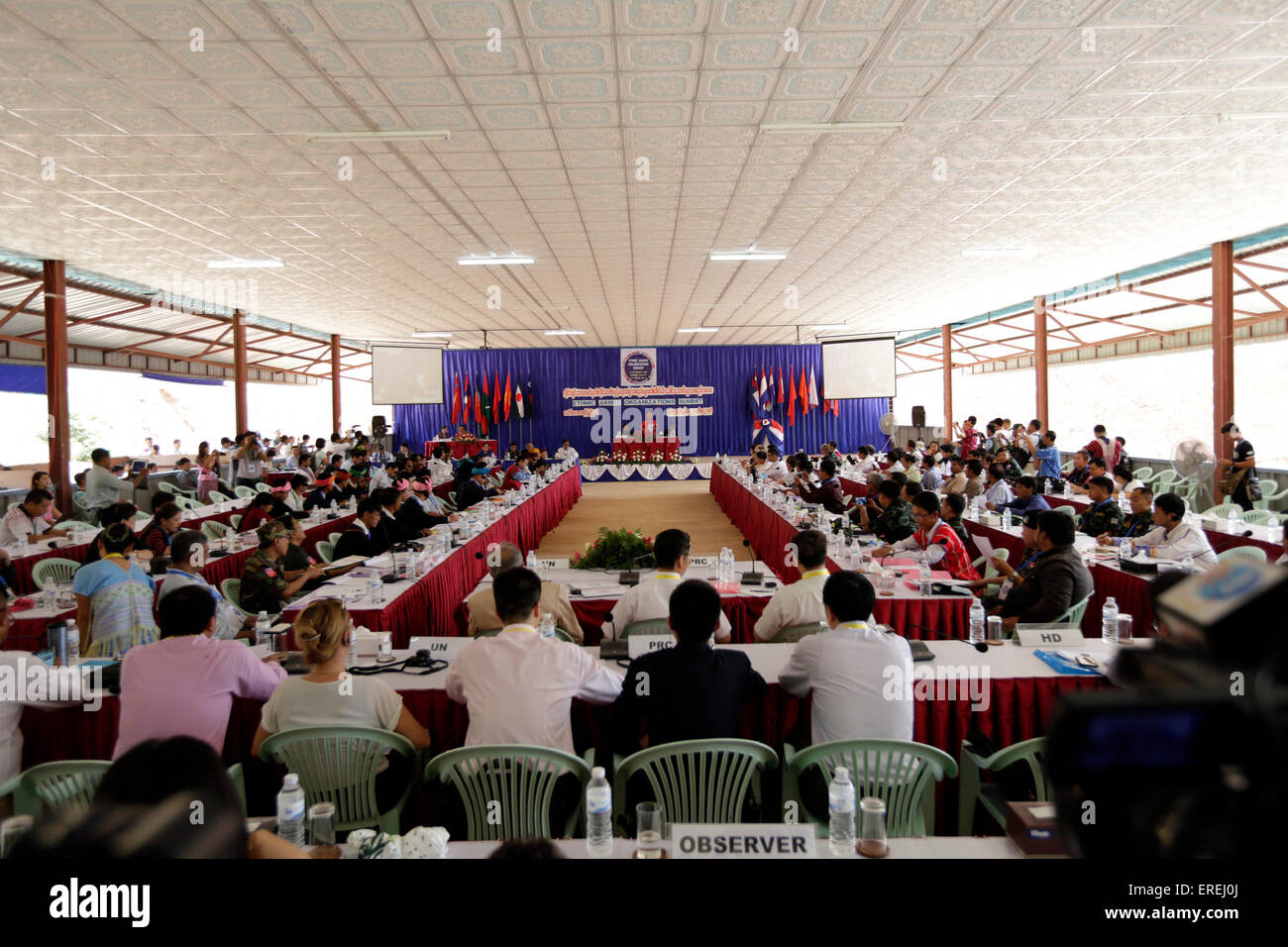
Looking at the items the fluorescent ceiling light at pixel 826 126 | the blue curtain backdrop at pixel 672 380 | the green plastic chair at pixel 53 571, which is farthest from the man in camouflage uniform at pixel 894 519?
the blue curtain backdrop at pixel 672 380

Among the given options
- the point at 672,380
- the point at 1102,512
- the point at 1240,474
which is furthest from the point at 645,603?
the point at 672,380

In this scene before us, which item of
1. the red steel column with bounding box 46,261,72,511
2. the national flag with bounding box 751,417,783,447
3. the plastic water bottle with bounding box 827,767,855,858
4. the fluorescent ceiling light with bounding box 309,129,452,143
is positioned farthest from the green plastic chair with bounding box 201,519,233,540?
the national flag with bounding box 751,417,783,447

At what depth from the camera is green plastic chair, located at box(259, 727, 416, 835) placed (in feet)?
7.31

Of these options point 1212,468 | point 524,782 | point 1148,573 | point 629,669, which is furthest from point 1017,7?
point 1212,468

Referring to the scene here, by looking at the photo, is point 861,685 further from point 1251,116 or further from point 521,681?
point 1251,116

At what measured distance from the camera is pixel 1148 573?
13.7ft

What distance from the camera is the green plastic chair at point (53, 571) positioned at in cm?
530

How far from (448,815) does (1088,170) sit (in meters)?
6.40

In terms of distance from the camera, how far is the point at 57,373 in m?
8.73

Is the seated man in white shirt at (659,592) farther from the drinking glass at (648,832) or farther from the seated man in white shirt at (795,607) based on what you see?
the drinking glass at (648,832)

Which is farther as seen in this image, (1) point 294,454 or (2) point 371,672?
(1) point 294,454

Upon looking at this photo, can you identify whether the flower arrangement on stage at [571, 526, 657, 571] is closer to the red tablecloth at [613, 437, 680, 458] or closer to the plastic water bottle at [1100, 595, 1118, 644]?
the plastic water bottle at [1100, 595, 1118, 644]
